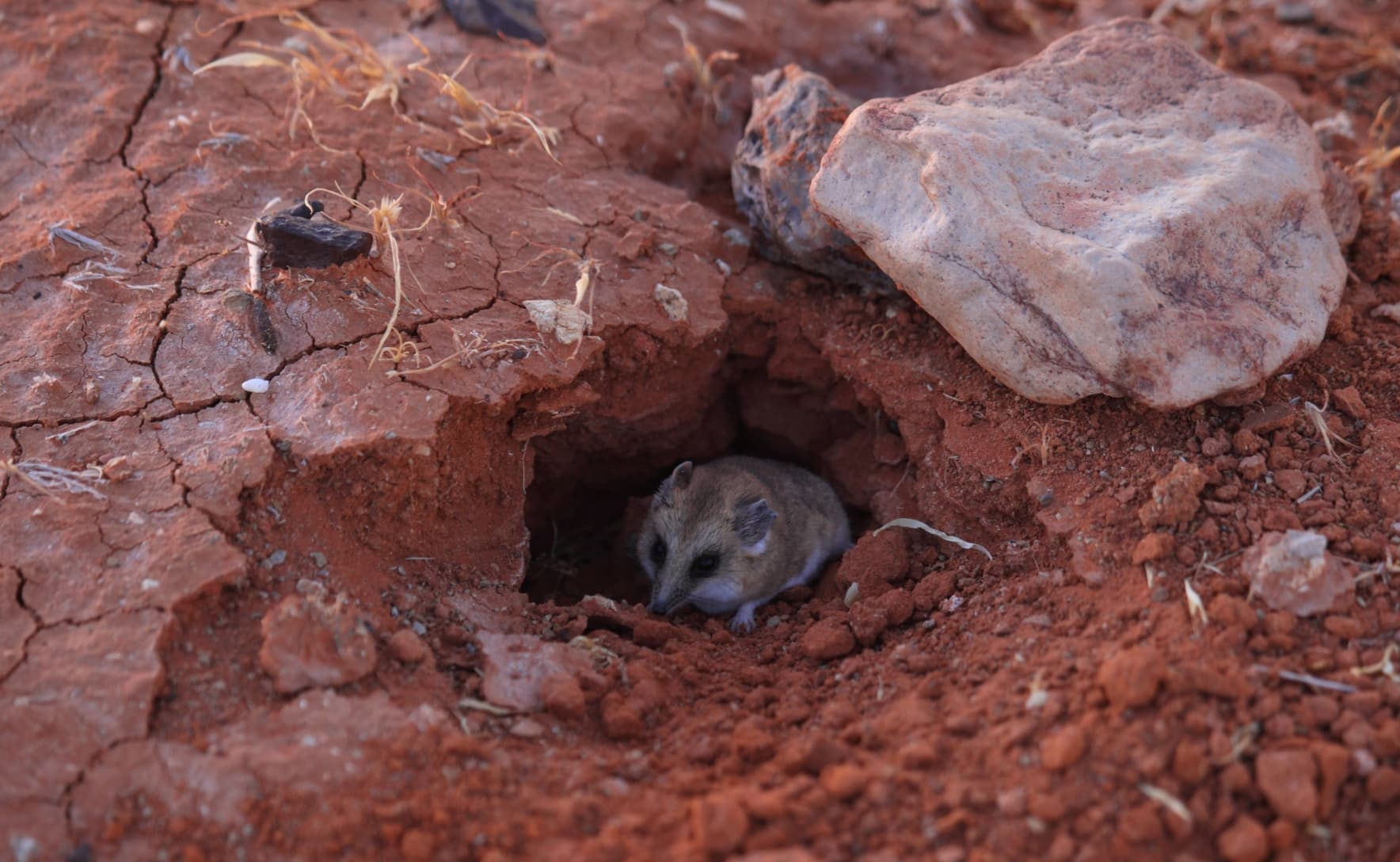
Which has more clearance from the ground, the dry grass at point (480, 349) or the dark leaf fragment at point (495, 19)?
the dark leaf fragment at point (495, 19)

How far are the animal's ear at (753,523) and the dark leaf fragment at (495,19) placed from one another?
3.14m

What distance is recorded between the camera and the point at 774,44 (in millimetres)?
6508

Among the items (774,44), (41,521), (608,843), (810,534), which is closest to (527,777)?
(608,843)

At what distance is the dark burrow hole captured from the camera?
571 centimetres

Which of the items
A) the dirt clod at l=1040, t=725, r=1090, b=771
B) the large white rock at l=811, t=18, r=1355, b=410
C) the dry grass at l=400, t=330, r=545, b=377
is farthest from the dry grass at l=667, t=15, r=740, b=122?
the dirt clod at l=1040, t=725, r=1090, b=771

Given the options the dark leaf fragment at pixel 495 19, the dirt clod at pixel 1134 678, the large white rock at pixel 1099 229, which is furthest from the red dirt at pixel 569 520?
the large white rock at pixel 1099 229

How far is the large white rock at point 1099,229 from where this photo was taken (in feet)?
12.4

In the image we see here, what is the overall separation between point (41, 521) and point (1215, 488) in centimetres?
441

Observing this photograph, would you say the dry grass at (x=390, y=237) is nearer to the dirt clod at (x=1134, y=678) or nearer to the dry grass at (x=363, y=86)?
the dry grass at (x=363, y=86)

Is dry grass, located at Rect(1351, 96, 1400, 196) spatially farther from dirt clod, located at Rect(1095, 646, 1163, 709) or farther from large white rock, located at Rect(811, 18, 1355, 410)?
dirt clod, located at Rect(1095, 646, 1163, 709)

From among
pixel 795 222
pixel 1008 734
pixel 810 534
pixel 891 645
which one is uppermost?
pixel 795 222

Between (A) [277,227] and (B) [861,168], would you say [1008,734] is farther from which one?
(A) [277,227]

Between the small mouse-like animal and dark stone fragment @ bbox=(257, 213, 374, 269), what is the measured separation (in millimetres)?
2034

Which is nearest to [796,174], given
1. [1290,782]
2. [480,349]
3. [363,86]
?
[480,349]
